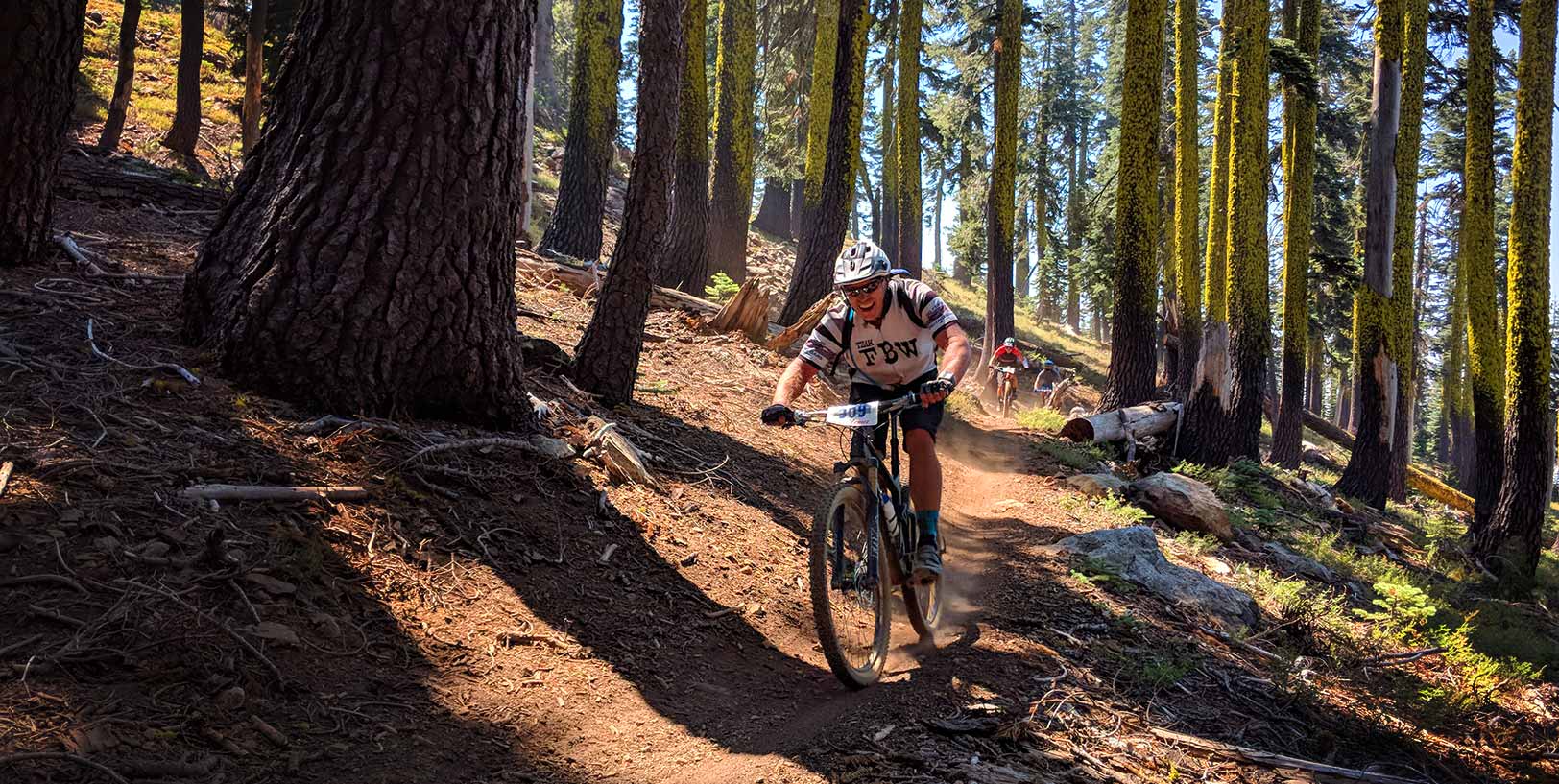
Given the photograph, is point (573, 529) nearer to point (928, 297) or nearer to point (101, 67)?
point (928, 297)

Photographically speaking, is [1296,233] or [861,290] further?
[1296,233]

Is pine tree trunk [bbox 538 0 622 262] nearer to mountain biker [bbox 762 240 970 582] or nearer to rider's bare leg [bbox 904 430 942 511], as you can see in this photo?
mountain biker [bbox 762 240 970 582]

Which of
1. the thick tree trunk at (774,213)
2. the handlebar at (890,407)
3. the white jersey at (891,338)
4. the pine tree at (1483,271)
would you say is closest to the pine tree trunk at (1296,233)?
the pine tree at (1483,271)

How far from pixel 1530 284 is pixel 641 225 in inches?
513

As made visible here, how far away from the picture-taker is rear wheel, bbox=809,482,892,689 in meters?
4.69

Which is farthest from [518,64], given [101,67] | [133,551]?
[101,67]

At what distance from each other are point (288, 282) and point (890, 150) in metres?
27.4

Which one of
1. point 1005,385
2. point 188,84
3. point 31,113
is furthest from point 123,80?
point 1005,385

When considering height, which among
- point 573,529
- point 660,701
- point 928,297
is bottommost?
point 660,701

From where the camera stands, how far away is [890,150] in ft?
102

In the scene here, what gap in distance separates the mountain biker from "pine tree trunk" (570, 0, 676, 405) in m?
2.75

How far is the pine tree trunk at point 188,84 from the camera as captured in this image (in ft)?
49.1

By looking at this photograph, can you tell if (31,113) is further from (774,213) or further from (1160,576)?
(774,213)

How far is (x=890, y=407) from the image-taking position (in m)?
5.15
